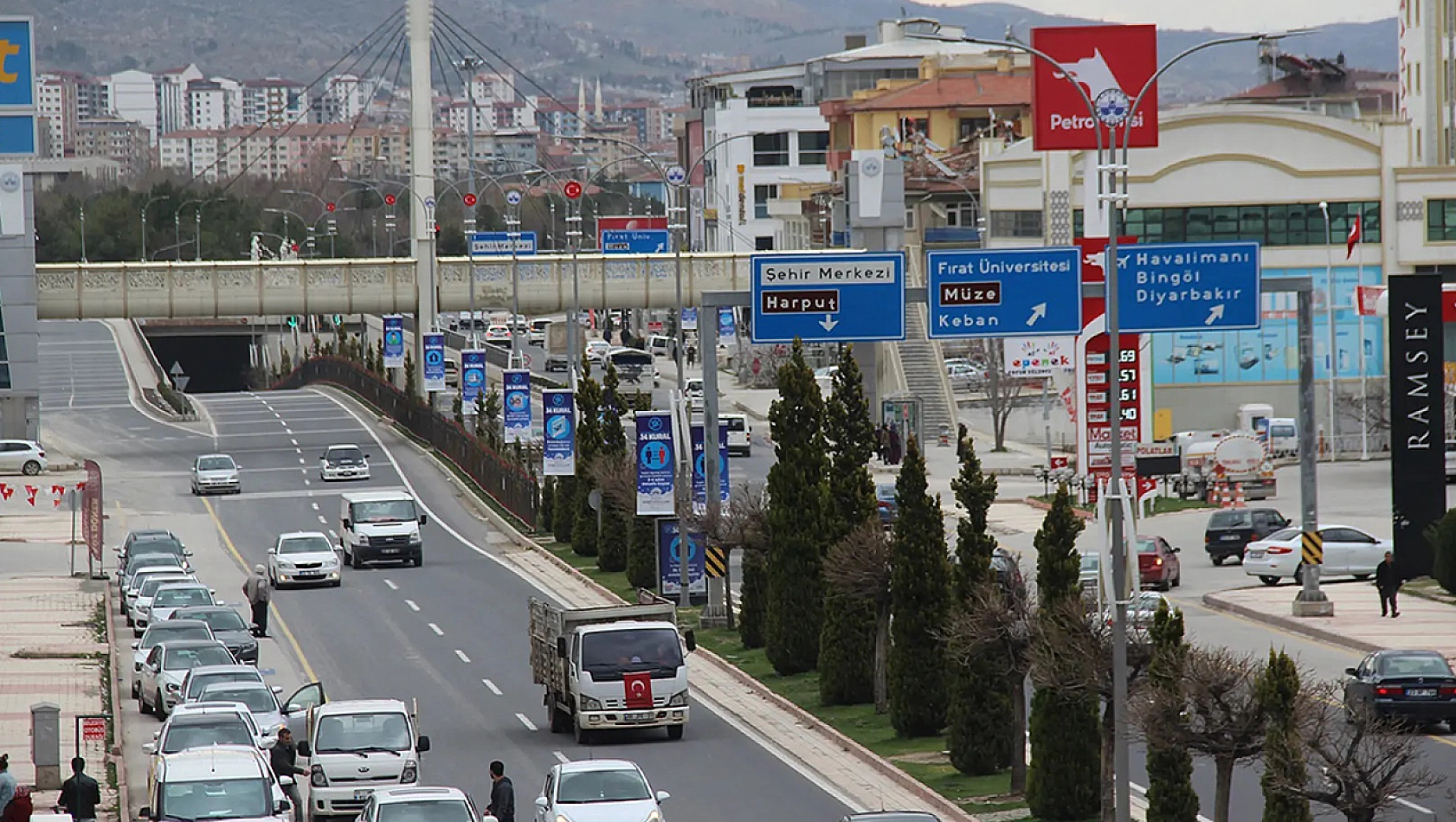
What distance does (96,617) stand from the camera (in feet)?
162

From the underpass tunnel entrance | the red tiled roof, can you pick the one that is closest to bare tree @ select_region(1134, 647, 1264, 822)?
the red tiled roof

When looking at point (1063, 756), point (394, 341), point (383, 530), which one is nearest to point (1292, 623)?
point (1063, 756)

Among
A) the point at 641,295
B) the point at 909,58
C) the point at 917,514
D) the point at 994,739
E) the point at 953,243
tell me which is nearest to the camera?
the point at 994,739

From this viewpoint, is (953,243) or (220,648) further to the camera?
(953,243)

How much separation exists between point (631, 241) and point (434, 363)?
43.2 ft

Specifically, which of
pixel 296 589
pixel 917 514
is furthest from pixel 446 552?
pixel 917 514

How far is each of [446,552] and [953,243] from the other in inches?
2222

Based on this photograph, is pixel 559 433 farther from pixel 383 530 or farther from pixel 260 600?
pixel 260 600

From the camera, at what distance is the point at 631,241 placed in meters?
92.3

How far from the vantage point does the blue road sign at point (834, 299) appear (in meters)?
40.5

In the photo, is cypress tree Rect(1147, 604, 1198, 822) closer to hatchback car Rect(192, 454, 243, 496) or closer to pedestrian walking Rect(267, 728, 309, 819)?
pedestrian walking Rect(267, 728, 309, 819)

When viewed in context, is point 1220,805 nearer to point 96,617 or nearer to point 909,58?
A: point 96,617

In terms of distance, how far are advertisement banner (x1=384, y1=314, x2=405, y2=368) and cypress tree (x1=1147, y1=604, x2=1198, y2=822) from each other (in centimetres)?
6703

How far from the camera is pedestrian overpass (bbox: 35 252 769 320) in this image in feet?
282
